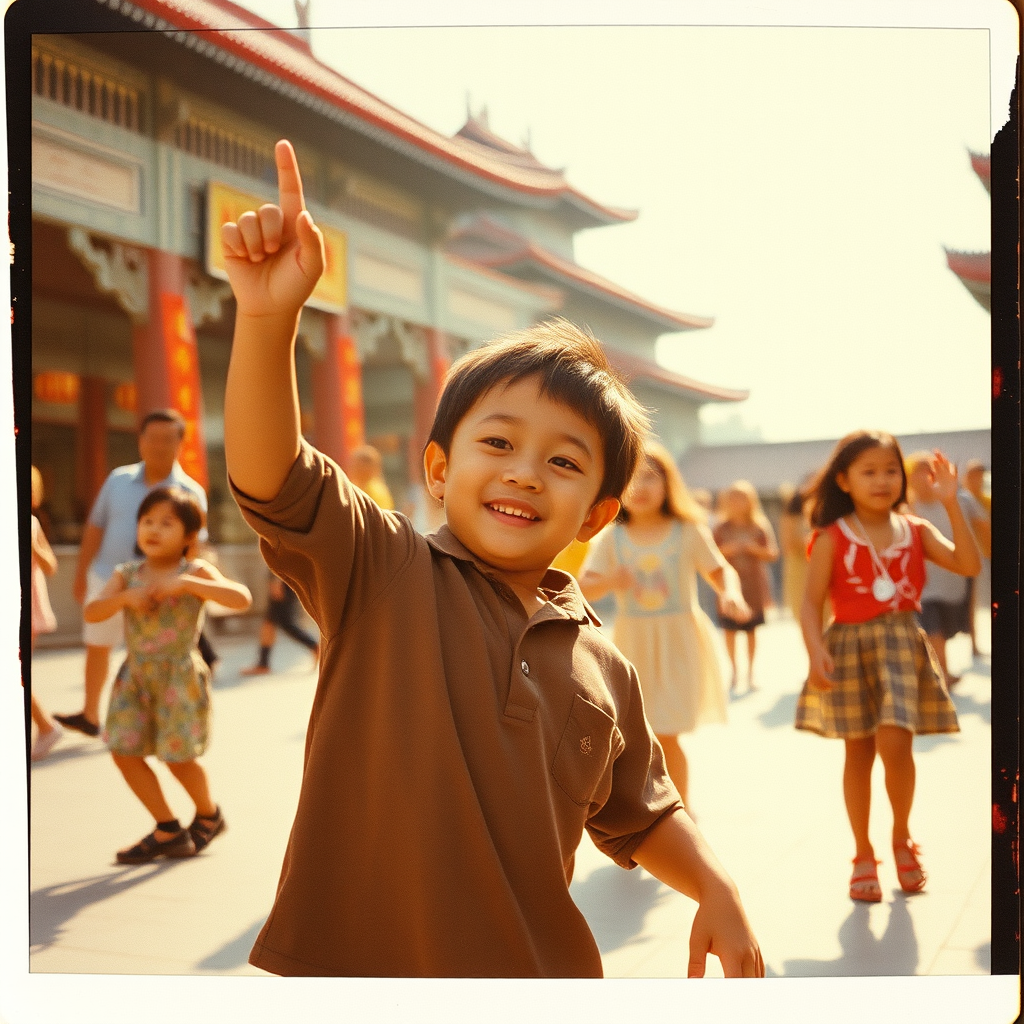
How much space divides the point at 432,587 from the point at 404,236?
29.6ft

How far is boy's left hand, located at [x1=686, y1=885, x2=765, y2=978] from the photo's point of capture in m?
1.19

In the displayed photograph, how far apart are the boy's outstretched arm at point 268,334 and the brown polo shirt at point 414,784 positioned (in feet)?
0.16

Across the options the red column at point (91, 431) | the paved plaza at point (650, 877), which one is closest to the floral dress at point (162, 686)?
the paved plaza at point (650, 877)

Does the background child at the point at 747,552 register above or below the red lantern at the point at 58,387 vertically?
below

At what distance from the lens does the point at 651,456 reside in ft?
9.94

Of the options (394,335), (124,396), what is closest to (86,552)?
(124,396)

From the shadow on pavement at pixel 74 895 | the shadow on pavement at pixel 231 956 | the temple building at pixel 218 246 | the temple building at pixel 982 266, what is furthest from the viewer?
the temple building at pixel 218 246

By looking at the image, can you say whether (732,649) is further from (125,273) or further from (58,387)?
(58,387)

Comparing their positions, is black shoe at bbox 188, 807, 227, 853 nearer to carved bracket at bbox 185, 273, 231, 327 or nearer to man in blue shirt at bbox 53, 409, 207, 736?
man in blue shirt at bbox 53, 409, 207, 736

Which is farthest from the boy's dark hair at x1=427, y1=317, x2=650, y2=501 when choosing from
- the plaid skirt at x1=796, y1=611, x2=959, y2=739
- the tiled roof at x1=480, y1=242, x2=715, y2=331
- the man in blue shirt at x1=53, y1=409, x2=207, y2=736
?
the tiled roof at x1=480, y1=242, x2=715, y2=331

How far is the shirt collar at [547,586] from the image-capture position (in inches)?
47.1

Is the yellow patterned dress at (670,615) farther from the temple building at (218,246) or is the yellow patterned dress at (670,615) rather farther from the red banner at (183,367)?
the red banner at (183,367)

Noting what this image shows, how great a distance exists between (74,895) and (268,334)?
1.80 meters

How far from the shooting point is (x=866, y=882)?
2.40 metres
